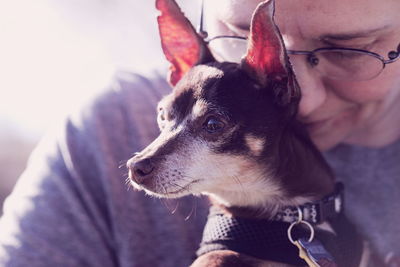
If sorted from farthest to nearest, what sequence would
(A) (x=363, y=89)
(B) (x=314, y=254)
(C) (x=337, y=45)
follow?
(A) (x=363, y=89) < (C) (x=337, y=45) < (B) (x=314, y=254)

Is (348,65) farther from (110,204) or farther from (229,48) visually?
(110,204)

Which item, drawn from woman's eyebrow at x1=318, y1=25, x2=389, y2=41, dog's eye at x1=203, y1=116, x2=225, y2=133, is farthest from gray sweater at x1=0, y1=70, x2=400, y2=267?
woman's eyebrow at x1=318, y1=25, x2=389, y2=41

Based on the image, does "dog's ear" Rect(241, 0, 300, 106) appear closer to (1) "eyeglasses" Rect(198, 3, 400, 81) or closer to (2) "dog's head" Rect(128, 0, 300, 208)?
(2) "dog's head" Rect(128, 0, 300, 208)

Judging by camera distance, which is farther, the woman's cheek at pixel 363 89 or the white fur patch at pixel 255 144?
the woman's cheek at pixel 363 89

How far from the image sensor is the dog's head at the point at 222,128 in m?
1.85

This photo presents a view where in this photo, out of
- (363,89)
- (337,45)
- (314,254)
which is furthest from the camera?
(363,89)

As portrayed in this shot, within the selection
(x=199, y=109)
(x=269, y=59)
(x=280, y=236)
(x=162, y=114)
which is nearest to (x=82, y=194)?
(x=162, y=114)

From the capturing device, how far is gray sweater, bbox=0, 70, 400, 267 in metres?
2.09

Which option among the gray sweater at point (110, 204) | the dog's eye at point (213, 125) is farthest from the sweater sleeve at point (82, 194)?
the dog's eye at point (213, 125)

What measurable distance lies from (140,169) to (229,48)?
1.82ft

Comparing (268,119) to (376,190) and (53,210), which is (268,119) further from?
(53,210)

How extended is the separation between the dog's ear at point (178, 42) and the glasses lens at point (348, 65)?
0.37 meters

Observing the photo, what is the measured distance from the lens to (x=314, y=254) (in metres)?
1.81

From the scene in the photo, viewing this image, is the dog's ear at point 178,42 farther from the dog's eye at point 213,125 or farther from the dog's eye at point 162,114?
the dog's eye at point 213,125
